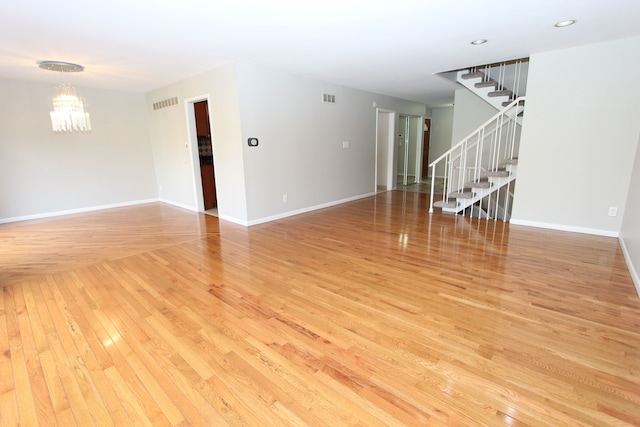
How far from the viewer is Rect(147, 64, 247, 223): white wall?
4660mm

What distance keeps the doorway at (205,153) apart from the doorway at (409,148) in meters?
5.30

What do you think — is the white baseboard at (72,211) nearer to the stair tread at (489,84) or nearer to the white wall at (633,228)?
the stair tread at (489,84)

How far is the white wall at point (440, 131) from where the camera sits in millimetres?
10109

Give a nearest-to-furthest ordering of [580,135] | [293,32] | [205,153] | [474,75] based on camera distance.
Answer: [293,32] → [580,135] → [474,75] → [205,153]

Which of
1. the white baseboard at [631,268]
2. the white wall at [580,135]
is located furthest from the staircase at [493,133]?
the white baseboard at [631,268]

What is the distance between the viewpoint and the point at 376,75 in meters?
5.29

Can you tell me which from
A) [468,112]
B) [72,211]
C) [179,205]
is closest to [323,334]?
[179,205]

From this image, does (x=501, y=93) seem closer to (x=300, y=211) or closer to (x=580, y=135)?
(x=580, y=135)

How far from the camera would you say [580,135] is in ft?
13.2

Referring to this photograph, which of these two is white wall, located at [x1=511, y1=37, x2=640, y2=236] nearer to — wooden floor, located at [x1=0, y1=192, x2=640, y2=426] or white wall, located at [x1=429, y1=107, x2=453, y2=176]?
wooden floor, located at [x1=0, y1=192, x2=640, y2=426]

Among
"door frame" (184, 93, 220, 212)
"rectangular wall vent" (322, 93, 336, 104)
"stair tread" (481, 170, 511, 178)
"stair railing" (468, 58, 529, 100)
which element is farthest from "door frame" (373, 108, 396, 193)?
→ "door frame" (184, 93, 220, 212)

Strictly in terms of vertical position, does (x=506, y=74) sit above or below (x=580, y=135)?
above

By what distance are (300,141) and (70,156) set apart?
4.47 meters

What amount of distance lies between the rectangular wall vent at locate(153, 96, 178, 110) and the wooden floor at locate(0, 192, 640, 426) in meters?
3.13
